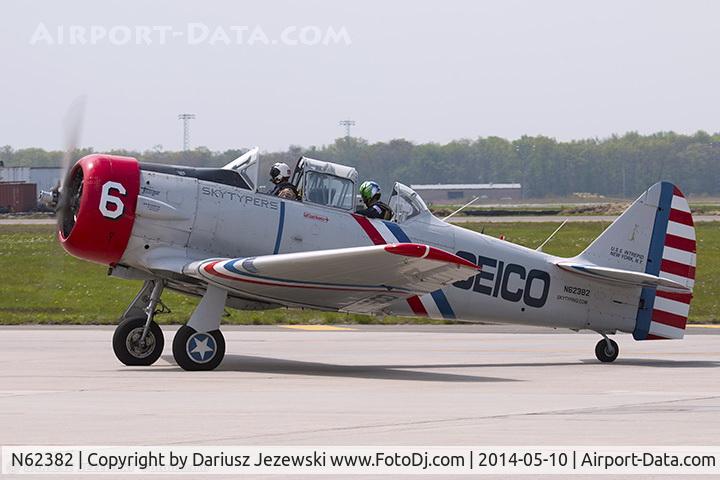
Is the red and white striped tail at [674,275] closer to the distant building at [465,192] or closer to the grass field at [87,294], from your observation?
the grass field at [87,294]

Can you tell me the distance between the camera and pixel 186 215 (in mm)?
14320

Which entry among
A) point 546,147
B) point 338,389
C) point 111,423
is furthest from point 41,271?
point 546,147

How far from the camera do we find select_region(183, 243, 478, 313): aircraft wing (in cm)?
1277

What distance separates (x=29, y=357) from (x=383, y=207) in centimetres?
499

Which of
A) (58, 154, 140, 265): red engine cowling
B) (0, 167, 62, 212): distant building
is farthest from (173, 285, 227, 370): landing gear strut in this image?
(0, 167, 62, 212): distant building

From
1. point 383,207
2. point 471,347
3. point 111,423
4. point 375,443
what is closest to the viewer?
point 375,443

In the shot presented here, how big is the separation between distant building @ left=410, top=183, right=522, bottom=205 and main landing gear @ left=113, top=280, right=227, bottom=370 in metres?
24.4

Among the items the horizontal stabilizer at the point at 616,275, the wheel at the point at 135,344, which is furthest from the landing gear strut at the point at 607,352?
the wheel at the point at 135,344

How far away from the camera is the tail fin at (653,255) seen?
16312mm

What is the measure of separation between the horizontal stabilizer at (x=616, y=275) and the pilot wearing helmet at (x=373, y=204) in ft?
8.31

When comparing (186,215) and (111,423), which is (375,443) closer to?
(111,423)

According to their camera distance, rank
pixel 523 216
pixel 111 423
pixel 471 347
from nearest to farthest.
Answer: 1. pixel 111 423
2. pixel 471 347
3. pixel 523 216

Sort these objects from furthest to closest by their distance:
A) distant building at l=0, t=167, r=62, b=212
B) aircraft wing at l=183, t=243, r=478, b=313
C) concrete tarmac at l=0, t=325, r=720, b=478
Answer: distant building at l=0, t=167, r=62, b=212 < aircraft wing at l=183, t=243, r=478, b=313 < concrete tarmac at l=0, t=325, r=720, b=478

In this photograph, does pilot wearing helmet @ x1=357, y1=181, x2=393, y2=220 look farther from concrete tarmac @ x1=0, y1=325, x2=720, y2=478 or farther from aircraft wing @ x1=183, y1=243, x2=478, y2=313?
Answer: concrete tarmac @ x1=0, y1=325, x2=720, y2=478
